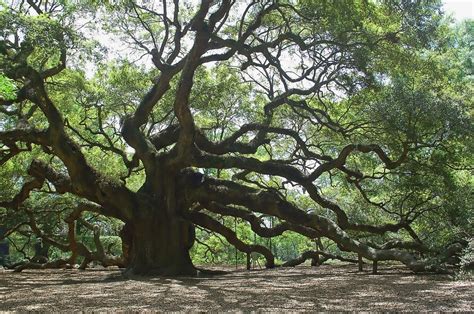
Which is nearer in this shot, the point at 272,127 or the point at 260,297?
the point at 260,297

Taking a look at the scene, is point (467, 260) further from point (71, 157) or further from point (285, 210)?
point (71, 157)

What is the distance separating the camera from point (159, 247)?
11.3 m

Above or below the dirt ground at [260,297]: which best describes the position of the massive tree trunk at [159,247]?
above

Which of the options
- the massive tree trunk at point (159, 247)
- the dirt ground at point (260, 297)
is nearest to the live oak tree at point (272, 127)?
the massive tree trunk at point (159, 247)

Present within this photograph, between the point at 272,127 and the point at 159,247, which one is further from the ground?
the point at 272,127

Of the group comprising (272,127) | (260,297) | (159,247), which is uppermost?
(272,127)

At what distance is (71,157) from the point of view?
36.0 feet

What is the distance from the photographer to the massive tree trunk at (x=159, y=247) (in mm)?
11141

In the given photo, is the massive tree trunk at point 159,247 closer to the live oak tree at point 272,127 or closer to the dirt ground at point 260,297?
the live oak tree at point 272,127

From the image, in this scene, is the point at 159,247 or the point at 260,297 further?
the point at 159,247

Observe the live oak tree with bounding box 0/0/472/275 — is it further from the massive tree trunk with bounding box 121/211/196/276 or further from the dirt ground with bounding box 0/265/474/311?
the dirt ground with bounding box 0/265/474/311

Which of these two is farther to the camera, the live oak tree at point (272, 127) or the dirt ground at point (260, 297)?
the live oak tree at point (272, 127)

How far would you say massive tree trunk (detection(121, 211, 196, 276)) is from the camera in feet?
36.6

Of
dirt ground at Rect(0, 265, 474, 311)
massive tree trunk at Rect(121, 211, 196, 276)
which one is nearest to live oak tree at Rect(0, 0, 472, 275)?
massive tree trunk at Rect(121, 211, 196, 276)
